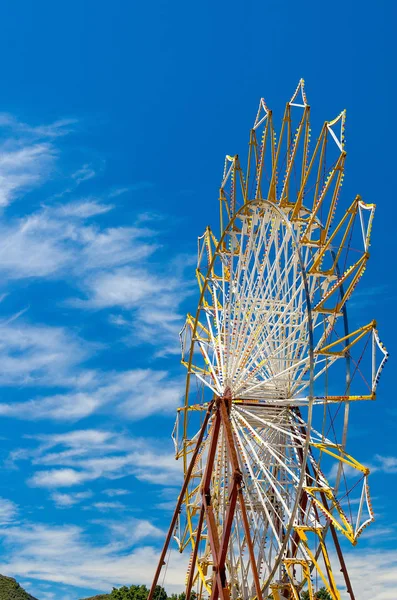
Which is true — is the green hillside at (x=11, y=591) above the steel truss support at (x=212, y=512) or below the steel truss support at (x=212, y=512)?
above

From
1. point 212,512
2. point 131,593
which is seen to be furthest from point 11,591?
point 212,512

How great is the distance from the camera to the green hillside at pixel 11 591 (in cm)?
8131

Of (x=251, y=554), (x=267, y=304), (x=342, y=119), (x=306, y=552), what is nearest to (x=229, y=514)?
(x=251, y=554)

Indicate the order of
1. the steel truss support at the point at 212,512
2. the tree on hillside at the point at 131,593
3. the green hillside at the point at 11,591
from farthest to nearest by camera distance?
the green hillside at the point at 11,591 < the tree on hillside at the point at 131,593 < the steel truss support at the point at 212,512

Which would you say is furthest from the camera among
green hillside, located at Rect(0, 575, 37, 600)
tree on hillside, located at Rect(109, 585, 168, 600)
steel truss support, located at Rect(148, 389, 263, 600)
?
green hillside, located at Rect(0, 575, 37, 600)

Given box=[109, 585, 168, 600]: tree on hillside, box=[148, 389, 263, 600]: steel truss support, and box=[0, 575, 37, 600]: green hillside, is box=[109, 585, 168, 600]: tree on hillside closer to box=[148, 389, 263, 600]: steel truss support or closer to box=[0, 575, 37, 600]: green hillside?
box=[0, 575, 37, 600]: green hillside

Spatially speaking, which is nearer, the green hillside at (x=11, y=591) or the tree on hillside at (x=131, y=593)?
the tree on hillside at (x=131, y=593)

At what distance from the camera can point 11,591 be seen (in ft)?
271

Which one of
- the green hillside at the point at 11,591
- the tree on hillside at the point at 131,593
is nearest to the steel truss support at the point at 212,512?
the tree on hillside at the point at 131,593

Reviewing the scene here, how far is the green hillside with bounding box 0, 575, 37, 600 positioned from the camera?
81312 millimetres

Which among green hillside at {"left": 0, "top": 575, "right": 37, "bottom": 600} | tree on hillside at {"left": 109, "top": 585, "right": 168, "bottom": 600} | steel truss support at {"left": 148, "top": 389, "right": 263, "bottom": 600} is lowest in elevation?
steel truss support at {"left": 148, "top": 389, "right": 263, "bottom": 600}

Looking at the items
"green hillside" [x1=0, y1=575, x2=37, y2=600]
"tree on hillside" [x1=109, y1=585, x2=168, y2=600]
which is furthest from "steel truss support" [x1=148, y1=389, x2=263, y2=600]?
"green hillside" [x1=0, y1=575, x2=37, y2=600]

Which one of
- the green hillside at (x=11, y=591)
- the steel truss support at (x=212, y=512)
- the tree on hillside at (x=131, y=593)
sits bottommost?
the steel truss support at (x=212, y=512)

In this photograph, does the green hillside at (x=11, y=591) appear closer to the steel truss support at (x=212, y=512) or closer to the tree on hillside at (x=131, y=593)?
the tree on hillside at (x=131, y=593)
